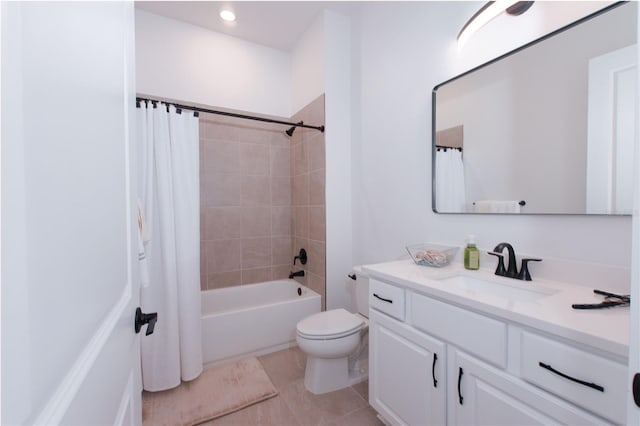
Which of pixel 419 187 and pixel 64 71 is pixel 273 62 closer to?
pixel 419 187

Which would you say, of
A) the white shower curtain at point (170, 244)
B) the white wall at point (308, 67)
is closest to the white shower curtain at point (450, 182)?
the white wall at point (308, 67)

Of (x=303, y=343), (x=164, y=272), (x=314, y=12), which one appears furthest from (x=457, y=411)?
(x=314, y=12)

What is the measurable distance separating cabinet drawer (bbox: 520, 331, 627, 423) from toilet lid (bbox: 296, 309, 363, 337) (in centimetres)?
103

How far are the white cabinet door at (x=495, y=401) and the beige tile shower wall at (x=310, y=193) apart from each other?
4.69 feet

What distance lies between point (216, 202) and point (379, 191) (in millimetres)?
1584

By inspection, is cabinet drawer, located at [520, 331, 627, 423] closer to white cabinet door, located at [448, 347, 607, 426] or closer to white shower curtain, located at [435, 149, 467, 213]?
white cabinet door, located at [448, 347, 607, 426]

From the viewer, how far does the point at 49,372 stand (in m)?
0.30

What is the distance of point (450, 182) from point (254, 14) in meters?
2.12

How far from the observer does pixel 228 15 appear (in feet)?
7.55

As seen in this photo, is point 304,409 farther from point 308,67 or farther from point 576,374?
point 308,67

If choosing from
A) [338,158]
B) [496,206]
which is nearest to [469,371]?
[496,206]

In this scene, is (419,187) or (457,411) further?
(419,187)

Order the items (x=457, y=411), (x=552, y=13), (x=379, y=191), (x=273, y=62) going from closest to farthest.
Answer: (x=457, y=411) < (x=552, y=13) < (x=379, y=191) < (x=273, y=62)

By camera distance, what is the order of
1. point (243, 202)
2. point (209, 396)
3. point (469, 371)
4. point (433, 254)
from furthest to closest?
1. point (243, 202)
2. point (209, 396)
3. point (433, 254)
4. point (469, 371)
